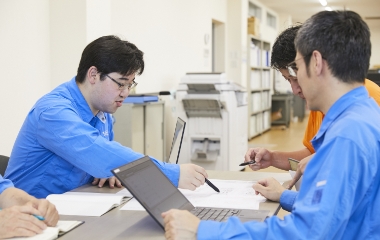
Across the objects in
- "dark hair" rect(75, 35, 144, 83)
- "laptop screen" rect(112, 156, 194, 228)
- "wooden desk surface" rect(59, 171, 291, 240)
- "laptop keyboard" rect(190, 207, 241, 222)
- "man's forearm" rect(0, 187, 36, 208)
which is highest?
"dark hair" rect(75, 35, 144, 83)

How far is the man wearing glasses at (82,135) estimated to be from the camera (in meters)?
1.84

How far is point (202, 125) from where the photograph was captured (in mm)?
5277

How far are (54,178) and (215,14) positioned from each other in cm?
631

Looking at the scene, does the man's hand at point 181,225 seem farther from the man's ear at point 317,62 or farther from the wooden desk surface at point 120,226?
the man's ear at point 317,62

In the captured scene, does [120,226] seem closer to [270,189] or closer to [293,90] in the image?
[270,189]

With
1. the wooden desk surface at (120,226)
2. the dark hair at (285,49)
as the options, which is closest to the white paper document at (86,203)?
the wooden desk surface at (120,226)

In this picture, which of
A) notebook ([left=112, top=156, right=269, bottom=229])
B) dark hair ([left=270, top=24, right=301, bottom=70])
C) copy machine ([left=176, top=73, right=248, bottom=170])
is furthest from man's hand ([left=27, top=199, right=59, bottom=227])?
copy machine ([left=176, top=73, right=248, bottom=170])

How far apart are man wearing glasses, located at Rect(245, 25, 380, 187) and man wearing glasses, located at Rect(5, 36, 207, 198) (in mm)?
495

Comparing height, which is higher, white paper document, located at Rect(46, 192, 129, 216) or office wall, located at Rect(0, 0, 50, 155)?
office wall, located at Rect(0, 0, 50, 155)

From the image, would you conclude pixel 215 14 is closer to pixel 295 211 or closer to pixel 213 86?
pixel 213 86

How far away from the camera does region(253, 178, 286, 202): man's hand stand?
1800mm

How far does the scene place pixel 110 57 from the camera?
2.10 metres

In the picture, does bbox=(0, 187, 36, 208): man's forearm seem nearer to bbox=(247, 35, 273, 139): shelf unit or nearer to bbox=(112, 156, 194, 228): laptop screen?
bbox=(112, 156, 194, 228): laptop screen

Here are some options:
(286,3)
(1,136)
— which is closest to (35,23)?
(1,136)
